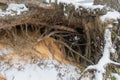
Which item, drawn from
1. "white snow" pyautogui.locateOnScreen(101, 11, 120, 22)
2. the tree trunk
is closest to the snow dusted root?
"white snow" pyautogui.locateOnScreen(101, 11, 120, 22)

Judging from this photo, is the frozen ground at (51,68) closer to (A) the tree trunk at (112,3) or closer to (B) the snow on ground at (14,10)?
(B) the snow on ground at (14,10)

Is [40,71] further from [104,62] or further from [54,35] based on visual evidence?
[104,62]

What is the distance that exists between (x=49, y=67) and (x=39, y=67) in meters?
0.23

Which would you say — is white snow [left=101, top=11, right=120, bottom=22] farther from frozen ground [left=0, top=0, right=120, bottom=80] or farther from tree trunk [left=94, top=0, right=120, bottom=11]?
tree trunk [left=94, top=0, right=120, bottom=11]

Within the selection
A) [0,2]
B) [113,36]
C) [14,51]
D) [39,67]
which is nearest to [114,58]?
[113,36]

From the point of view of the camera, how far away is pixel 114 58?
7.45m

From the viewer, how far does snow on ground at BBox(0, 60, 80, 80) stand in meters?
7.24

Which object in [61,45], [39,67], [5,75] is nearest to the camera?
[5,75]

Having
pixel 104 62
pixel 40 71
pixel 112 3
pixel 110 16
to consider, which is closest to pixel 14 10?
pixel 40 71

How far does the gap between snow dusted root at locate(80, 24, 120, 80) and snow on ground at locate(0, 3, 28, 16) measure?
5.74ft

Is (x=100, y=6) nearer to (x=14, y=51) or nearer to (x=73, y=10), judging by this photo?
(x=73, y=10)

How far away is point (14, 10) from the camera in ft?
24.0

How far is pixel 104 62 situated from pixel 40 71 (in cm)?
138

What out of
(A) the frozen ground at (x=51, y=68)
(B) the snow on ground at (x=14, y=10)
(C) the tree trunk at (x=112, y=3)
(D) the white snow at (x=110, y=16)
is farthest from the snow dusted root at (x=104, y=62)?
(B) the snow on ground at (x=14, y=10)
